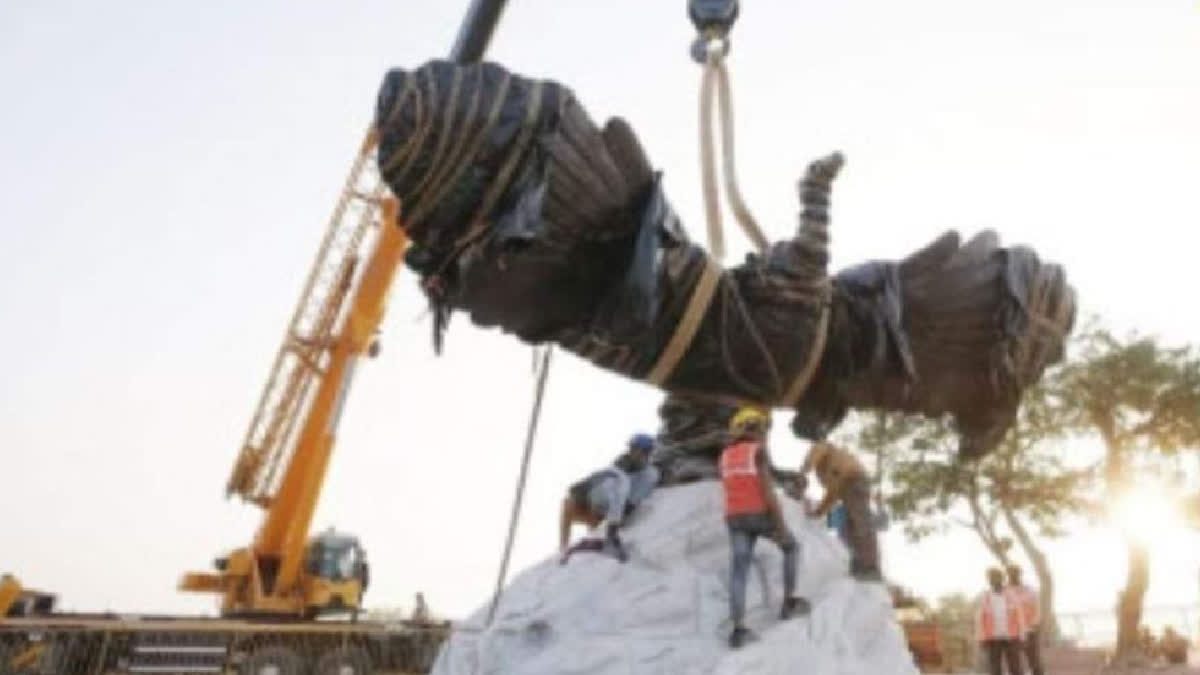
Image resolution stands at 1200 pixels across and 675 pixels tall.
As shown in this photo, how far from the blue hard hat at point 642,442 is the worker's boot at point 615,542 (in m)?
0.51

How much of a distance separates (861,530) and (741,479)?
66 centimetres

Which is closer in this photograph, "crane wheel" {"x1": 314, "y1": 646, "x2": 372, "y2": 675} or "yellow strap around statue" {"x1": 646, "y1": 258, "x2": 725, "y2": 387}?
"yellow strap around statue" {"x1": 646, "y1": 258, "x2": 725, "y2": 387}

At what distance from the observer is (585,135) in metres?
3.07

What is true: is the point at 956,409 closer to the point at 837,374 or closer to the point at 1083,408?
the point at 837,374

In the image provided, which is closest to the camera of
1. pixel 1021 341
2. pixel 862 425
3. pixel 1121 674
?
pixel 1021 341

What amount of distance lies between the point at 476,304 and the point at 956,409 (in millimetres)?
1972

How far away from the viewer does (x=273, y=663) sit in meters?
16.0

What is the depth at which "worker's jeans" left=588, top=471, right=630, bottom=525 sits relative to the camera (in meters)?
4.41

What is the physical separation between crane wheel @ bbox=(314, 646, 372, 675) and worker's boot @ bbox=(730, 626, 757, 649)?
14076 mm

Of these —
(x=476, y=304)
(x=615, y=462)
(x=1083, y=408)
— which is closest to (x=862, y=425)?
(x=1083, y=408)

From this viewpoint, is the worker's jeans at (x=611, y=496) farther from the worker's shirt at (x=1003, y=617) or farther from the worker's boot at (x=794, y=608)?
the worker's shirt at (x=1003, y=617)

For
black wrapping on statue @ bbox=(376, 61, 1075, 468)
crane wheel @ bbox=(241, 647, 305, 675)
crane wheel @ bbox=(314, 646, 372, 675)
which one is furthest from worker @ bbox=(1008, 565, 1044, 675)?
crane wheel @ bbox=(241, 647, 305, 675)

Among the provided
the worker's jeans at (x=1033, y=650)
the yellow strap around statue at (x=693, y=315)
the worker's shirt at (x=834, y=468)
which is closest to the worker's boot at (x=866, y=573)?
the worker's shirt at (x=834, y=468)

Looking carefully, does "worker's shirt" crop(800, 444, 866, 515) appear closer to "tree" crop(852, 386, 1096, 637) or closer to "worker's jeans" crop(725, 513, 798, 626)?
"worker's jeans" crop(725, 513, 798, 626)
